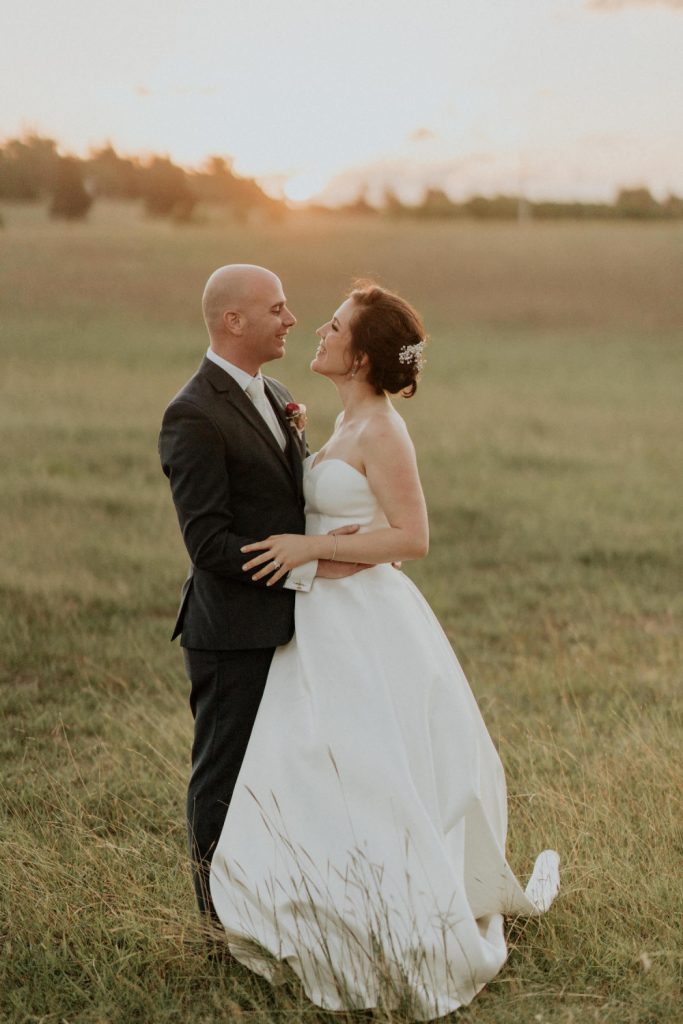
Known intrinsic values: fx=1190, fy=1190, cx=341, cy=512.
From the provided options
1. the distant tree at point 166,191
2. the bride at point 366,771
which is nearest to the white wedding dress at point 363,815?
the bride at point 366,771

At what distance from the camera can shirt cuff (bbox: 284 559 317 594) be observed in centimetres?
434

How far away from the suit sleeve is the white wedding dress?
35 cm

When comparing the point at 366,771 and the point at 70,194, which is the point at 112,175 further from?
the point at 366,771

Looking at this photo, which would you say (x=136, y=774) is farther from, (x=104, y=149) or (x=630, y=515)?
(x=104, y=149)

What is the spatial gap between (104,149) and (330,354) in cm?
4706

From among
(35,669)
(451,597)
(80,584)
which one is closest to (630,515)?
(451,597)

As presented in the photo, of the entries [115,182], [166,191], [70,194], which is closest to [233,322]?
[70,194]

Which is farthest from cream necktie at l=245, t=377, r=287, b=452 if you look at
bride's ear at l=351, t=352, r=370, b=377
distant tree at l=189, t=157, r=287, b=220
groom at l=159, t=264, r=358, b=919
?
distant tree at l=189, t=157, r=287, b=220

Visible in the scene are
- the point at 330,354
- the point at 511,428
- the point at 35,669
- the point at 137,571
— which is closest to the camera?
the point at 330,354

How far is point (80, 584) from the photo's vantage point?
10695 mm

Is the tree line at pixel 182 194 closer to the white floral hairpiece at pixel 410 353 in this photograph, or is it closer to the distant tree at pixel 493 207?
the distant tree at pixel 493 207

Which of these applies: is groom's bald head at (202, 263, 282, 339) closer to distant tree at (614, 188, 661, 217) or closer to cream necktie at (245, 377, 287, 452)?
cream necktie at (245, 377, 287, 452)

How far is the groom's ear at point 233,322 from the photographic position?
4383 mm

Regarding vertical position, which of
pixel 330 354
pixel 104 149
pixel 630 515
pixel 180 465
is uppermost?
pixel 104 149
